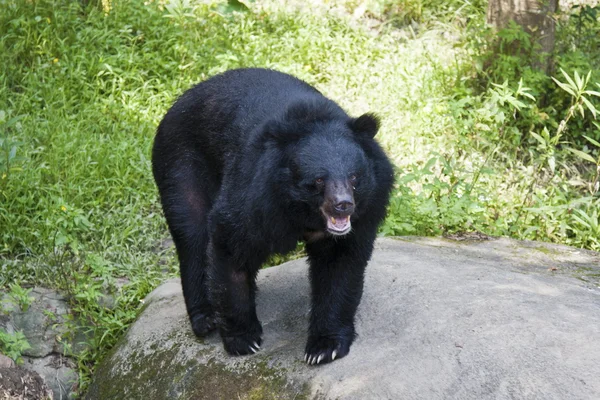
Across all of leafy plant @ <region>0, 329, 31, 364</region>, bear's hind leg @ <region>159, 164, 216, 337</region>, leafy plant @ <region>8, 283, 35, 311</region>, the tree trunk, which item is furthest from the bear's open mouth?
the tree trunk

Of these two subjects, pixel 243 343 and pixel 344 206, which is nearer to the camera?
pixel 344 206

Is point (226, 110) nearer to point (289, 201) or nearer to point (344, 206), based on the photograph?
point (289, 201)

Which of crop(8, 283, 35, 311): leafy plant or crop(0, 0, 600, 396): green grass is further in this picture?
crop(0, 0, 600, 396): green grass

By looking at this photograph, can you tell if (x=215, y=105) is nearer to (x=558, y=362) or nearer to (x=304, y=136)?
(x=304, y=136)

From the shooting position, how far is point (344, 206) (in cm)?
362

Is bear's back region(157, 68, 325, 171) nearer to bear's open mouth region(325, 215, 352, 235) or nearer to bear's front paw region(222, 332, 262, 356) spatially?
bear's open mouth region(325, 215, 352, 235)

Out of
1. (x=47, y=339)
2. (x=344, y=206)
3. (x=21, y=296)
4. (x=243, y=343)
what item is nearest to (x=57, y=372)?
(x=47, y=339)

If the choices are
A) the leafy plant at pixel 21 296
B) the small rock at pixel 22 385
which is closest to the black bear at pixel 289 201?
the small rock at pixel 22 385

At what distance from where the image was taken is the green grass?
20.0 feet

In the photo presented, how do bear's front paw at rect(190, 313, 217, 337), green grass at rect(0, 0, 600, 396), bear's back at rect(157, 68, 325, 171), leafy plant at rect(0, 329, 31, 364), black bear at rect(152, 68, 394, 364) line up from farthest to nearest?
green grass at rect(0, 0, 600, 396)
leafy plant at rect(0, 329, 31, 364)
bear's front paw at rect(190, 313, 217, 337)
bear's back at rect(157, 68, 325, 171)
black bear at rect(152, 68, 394, 364)

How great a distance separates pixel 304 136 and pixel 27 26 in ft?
17.8

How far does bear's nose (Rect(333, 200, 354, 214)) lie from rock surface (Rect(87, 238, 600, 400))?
765 millimetres

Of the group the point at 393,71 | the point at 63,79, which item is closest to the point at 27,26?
the point at 63,79

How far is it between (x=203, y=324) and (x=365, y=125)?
1.49 meters
